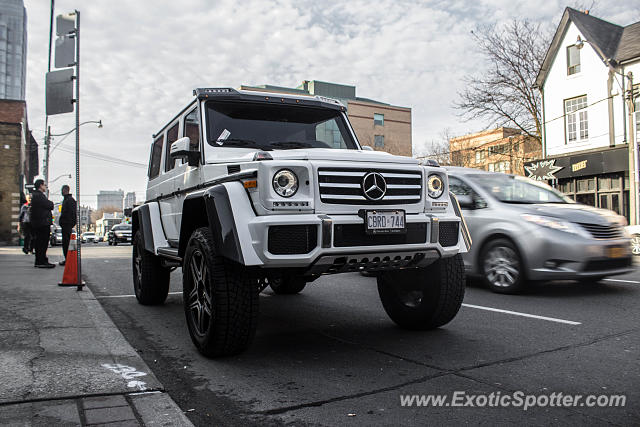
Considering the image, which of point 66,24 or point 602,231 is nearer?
point 602,231

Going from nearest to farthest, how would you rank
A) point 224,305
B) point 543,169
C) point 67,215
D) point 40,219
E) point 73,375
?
point 73,375
point 224,305
point 40,219
point 67,215
point 543,169

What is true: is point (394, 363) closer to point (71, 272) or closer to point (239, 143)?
point (239, 143)

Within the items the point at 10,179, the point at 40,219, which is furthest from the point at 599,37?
the point at 10,179

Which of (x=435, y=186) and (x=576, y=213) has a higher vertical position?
(x=435, y=186)

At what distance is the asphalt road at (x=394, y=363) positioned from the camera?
9.47ft

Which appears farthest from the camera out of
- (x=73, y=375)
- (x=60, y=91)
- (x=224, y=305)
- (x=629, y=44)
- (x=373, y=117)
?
(x=373, y=117)

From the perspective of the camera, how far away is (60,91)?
828cm

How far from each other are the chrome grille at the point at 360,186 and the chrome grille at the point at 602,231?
3.84m

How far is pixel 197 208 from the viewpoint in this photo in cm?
443

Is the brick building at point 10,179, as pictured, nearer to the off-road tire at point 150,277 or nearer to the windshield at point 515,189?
the off-road tire at point 150,277

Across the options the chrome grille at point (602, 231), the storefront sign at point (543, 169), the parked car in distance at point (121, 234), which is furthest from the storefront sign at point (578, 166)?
the parked car in distance at point (121, 234)

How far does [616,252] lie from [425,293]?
148 inches

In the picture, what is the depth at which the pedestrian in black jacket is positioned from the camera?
1150cm

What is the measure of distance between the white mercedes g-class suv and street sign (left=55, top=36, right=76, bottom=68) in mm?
4282
